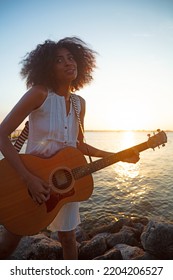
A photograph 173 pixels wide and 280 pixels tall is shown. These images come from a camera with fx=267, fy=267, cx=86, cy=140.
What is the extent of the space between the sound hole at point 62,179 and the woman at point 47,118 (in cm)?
12

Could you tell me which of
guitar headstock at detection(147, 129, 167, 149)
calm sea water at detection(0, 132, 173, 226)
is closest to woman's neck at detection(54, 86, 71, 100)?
guitar headstock at detection(147, 129, 167, 149)

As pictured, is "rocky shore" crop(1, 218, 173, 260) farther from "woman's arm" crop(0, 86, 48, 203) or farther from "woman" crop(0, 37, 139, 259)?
"woman's arm" crop(0, 86, 48, 203)

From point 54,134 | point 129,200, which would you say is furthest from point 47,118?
point 129,200

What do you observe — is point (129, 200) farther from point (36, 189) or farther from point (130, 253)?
point (36, 189)

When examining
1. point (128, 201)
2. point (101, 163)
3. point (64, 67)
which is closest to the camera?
point (64, 67)

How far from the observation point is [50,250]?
421 cm

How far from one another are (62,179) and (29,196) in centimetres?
35

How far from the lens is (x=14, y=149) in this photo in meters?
2.36

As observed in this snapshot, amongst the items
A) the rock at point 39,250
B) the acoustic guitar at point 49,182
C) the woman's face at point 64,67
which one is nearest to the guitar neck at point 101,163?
the acoustic guitar at point 49,182

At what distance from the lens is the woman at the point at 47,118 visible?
2.37m

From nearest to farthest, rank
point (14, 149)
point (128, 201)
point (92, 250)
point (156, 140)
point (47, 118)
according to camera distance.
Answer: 1. point (14, 149)
2. point (47, 118)
3. point (156, 140)
4. point (92, 250)
5. point (128, 201)
